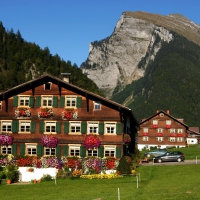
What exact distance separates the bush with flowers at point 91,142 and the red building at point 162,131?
59.7 meters

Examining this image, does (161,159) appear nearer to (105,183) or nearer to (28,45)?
(105,183)

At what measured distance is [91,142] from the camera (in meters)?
42.4

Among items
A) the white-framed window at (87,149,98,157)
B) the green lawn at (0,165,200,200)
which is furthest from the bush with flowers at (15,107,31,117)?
the green lawn at (0,165,200,200)

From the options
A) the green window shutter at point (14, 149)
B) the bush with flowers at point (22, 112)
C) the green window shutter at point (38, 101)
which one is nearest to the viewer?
the green window shutter at point (14, 149)

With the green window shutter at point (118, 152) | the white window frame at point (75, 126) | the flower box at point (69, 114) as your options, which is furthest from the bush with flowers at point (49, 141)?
the green window shutter at point (118, 152)

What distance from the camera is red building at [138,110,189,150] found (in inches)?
4001

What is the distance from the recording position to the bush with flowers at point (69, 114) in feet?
142

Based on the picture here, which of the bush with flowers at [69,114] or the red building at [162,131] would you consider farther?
the red building at [162,131]

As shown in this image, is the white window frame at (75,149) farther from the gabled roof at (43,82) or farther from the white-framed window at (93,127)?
the gabled roof at (43,82)

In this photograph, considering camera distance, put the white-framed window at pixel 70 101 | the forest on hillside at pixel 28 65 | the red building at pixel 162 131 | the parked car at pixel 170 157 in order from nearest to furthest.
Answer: the white-framed window at pixel 70 101 < the parked car at pixel 170 157 < the red building at pixel 162 131 < the forest on hillside at pixel 28 65

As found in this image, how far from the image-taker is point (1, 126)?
1754 inches

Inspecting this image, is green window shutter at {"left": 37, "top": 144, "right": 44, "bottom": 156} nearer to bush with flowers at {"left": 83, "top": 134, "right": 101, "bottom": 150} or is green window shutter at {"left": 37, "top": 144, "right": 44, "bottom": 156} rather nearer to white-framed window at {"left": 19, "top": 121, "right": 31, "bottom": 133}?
white-framed window at {"left": 19, "top": 121, "right": 31, "bottom": 133}

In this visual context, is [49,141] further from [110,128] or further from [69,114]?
[110,128]

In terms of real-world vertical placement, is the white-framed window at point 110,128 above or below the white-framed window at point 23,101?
below
